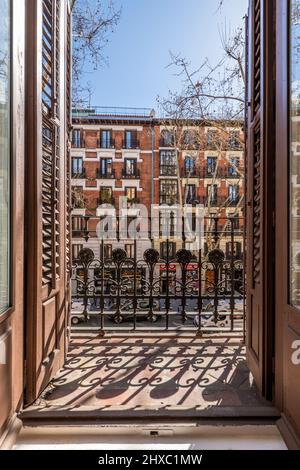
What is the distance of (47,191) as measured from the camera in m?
1.84

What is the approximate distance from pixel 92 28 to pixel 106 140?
15108 mm

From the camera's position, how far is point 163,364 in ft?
6.97

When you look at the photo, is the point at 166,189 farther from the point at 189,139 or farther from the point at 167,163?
the point at 189,139

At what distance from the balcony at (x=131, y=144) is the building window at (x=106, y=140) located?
0.83m

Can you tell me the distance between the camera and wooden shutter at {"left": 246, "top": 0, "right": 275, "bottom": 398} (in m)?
1.66

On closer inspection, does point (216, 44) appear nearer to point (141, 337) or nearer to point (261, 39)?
point (261, 39)

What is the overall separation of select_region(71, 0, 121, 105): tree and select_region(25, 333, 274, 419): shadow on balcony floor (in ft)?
12.1

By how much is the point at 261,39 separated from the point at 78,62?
10.8 feet

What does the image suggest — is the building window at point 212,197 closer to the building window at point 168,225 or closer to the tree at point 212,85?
the tree at point 212,85

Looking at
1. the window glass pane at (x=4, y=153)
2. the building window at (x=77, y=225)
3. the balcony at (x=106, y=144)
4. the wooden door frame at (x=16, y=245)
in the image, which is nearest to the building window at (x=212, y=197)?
the building window at (x=77, y=225)

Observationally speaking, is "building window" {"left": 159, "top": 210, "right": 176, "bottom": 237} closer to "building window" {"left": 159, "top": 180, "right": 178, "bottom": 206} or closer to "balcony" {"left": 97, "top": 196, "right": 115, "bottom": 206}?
"balcony" {"left": 97, "top": 196, "right": 115, "bottom": 206}

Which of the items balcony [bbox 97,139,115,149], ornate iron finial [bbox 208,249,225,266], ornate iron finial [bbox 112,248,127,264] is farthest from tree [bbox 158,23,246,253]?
balcony [bbox 97,139,115,149]

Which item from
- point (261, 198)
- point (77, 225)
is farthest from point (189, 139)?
point (261, 198)
